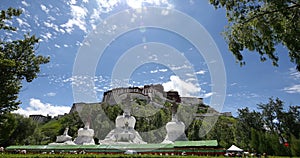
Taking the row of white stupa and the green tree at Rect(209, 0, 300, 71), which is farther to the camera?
the row of white stupa

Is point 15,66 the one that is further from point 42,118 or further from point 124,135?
point 42,118

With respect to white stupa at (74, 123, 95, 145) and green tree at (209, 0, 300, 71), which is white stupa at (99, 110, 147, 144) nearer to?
white stupa at (74, 123, 95, 145)

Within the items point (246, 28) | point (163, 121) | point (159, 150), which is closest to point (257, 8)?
point (246, 28)

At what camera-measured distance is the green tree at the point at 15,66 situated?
12.4 m

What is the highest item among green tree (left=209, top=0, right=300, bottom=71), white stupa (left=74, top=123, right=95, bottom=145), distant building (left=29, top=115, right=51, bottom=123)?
green tree (left=209, top=0, right=300, bottom=71)

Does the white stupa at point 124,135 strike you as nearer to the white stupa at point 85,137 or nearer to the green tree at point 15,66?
the white stupa at point 85,137

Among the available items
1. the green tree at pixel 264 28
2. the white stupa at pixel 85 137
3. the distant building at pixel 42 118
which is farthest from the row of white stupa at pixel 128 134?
the distant building at pixel 42 118

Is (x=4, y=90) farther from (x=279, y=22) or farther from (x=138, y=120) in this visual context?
(x=138, y=120)

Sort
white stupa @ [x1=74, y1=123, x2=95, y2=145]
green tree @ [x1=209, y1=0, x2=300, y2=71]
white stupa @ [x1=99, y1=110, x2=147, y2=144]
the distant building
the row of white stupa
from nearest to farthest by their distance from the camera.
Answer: green tree @ [x1=209, y1=0, x2=300, y2=71], the row of white stupa, white stupa @ [x1=99, y1=110, x2=147, y2=144], white stupa @ [x1=74, y1=123, x2=95, y2=145], the distant building

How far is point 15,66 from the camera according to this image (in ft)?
43.2

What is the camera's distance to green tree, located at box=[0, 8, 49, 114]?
490 inches

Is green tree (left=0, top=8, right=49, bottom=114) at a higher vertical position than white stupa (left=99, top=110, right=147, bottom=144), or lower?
higher

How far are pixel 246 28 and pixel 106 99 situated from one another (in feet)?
215

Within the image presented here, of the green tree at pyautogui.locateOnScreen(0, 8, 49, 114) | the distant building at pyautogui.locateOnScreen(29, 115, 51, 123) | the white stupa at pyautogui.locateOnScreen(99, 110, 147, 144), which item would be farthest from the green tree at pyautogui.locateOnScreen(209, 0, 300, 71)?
the distant building at pyautogui.locateOnScreen(29, 115, 51, 123)
